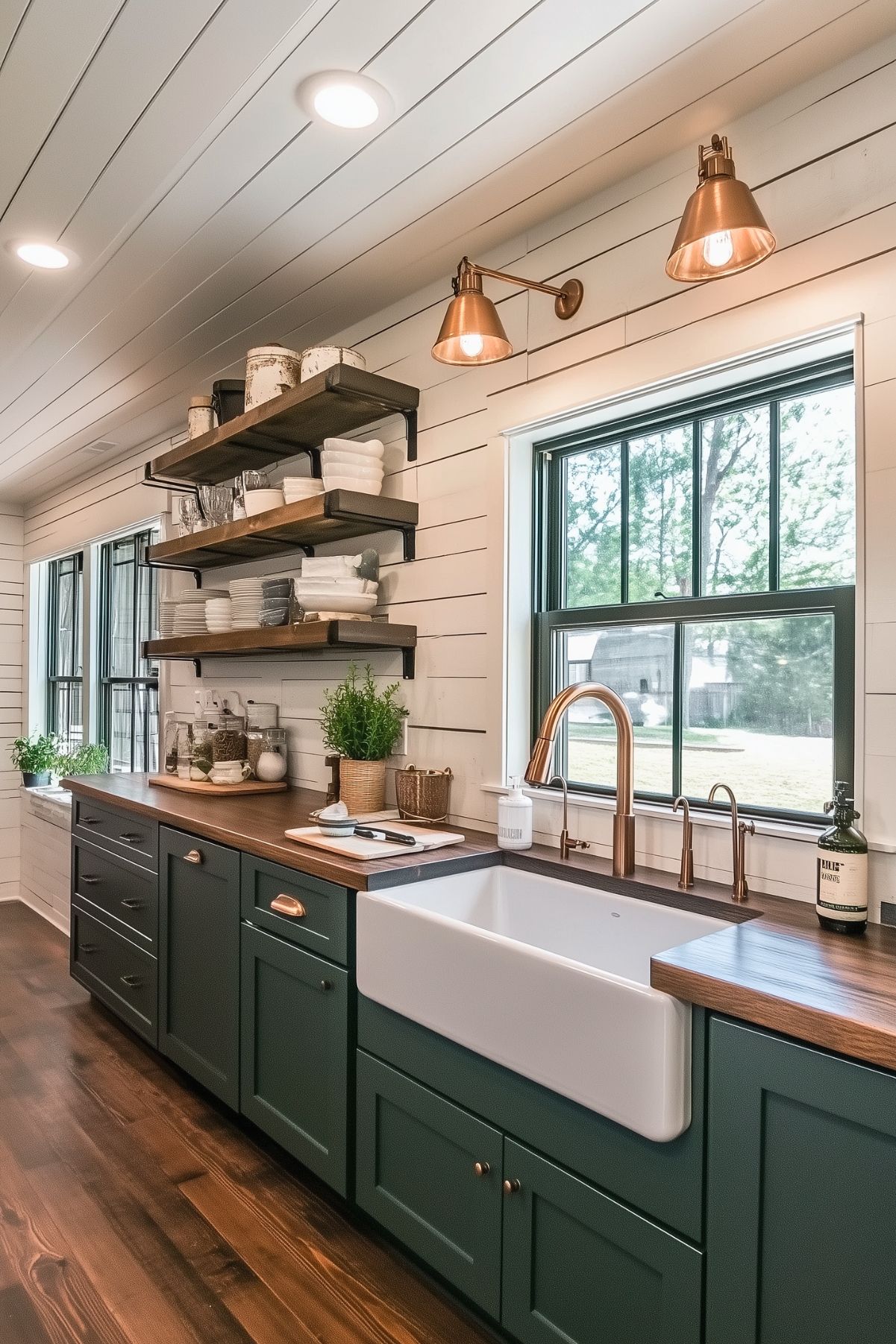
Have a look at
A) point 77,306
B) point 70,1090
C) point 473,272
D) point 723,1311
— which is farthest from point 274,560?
point 723,1311

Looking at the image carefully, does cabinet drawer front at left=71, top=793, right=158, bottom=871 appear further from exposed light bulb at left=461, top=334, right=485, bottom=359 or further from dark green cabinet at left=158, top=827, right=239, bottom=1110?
exposed light bulb at left=461, top=334, right=485, bottom=359

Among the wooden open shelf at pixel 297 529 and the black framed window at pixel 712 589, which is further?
the wooden open shelf at pixel 297 529

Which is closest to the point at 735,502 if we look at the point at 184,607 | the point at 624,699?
the point at 624,699

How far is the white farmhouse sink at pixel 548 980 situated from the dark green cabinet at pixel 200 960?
2.30 ft

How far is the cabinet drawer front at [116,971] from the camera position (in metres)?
2.99

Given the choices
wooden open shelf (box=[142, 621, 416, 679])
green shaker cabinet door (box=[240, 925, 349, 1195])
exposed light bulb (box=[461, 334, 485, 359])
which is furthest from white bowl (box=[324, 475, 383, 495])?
green shaker cabinet door (box=[240, 925, 349, 1195])

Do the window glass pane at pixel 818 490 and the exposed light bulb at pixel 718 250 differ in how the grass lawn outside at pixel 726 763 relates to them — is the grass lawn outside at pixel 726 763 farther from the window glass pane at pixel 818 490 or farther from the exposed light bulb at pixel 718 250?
the exposed light bulb at pixel 718 250

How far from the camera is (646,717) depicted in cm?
221

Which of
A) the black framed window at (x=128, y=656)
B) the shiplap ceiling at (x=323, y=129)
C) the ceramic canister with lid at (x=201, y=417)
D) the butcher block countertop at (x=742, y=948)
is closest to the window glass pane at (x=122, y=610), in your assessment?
the black framed window at (x=128, y=656)

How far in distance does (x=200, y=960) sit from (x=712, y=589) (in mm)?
1785

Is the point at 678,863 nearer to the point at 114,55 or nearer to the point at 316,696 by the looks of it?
the point at 316,696

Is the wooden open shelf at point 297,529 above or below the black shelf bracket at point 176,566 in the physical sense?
above

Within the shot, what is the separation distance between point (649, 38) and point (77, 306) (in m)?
2.00

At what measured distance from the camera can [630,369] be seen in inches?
82.4
